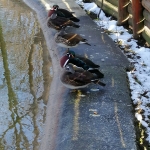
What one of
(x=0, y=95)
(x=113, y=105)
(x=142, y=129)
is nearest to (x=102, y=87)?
(x=113, y=105)

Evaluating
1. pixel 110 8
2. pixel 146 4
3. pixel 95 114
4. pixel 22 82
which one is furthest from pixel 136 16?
pixel 95 114

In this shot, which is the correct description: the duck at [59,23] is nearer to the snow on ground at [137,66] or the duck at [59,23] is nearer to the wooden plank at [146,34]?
the snow on ground at [137,66]

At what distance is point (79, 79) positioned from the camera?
614 centimetres

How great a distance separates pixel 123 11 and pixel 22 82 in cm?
415

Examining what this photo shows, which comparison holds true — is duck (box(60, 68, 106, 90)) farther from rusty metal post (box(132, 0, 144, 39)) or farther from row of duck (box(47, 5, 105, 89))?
rusty metal post (box(132, 0, 144, 39))

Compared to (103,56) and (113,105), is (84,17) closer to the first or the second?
(103,56)

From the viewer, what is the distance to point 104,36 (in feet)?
30.6

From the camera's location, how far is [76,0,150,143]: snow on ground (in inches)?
238

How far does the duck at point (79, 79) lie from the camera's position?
613 cm

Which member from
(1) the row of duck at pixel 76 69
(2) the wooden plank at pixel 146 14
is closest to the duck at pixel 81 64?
(1) the row of duck at pixel 76 69

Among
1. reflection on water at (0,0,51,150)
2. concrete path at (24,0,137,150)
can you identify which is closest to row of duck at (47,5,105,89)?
concrete path at (24,0,137,150)

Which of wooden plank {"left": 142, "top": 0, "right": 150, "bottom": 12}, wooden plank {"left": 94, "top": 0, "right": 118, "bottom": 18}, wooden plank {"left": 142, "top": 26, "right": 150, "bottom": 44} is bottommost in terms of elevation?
wooden plank {"left": 94, "top": 0, "right": 118, "bottom": 18}

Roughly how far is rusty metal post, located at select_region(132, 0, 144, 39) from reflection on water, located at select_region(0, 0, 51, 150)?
213cm

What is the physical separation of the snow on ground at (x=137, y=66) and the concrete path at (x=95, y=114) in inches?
6.4
